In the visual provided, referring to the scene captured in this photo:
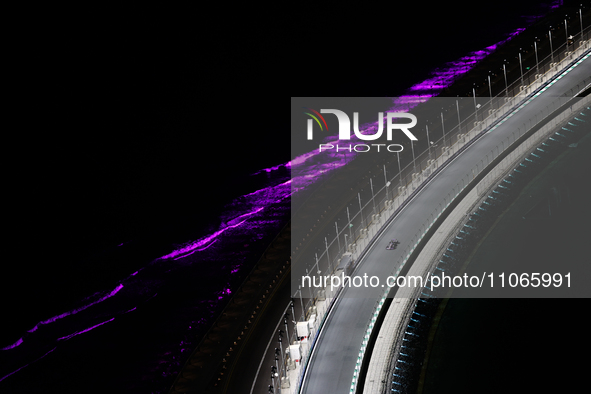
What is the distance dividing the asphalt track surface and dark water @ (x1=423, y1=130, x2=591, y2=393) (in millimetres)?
4706

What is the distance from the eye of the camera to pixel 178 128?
285 ft

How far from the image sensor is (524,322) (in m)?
46.0

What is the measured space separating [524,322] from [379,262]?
1077 centimetres

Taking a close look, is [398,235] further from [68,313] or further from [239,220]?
[68,313]

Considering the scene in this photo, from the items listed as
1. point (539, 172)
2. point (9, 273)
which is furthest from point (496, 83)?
point (9, 273)

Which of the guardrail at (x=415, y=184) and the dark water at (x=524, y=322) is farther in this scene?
the guardrail at (x=415, y=184)

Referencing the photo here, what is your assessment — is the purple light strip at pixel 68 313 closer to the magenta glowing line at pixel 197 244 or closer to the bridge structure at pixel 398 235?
the magenta glowing line at pixel 197 244

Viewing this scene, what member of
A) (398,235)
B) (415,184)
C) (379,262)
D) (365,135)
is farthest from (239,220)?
(379,262)

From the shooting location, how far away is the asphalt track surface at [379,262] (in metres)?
42.4

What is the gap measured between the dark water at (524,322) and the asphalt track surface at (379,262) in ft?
15.4

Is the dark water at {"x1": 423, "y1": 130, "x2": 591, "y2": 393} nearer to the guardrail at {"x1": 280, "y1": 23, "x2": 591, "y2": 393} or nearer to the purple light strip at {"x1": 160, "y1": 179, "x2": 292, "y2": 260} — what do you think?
the guardrail at {"x1": 280, "y1": 23, "x2": 591, "y2": 393}

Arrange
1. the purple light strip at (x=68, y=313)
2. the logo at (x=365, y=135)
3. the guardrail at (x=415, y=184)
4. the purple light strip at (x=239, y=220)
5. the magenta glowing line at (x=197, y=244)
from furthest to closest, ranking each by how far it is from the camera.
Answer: the logo at (x=365, y=135) < the purple light strip at (x=239, y=220) < the magenta glowing line at (x=197, y=244) < the purple light strip at (x=68, y=313) < the guardrail at (x=415, y=184)

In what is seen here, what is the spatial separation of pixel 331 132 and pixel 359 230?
97.6 ft

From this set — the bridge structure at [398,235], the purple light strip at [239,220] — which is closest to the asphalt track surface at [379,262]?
the bridge structure at [398,235]
